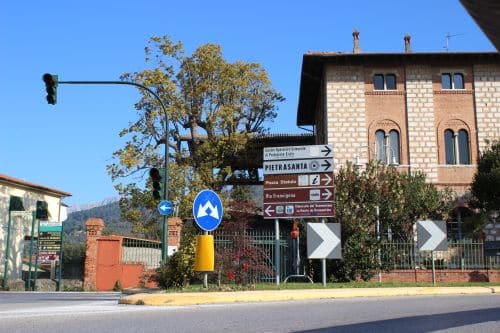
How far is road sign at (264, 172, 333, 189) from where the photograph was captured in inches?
660

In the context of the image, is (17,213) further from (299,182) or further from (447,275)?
(447,275)

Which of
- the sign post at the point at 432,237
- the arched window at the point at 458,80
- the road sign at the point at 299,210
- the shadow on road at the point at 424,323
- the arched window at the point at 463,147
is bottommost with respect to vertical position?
the shadow on road at the point at 424,323

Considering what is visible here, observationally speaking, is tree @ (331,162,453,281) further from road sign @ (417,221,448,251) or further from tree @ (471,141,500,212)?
road sign @ (417,221,448,251)

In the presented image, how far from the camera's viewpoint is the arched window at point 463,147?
32.3m

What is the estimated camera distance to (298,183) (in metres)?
17.0

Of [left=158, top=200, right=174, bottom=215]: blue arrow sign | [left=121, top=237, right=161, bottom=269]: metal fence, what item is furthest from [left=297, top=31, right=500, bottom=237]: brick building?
[left=158, top=200, right=174, bottom=215]: blue arrow sign

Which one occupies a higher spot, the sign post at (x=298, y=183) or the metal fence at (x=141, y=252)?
the sign post at (x=298, y=183)

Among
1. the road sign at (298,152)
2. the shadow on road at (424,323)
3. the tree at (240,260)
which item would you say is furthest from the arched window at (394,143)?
the shadow on road at (424,323)

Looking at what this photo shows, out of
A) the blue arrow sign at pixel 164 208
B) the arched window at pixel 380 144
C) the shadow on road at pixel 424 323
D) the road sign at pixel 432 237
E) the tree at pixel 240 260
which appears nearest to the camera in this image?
the shadow on road at pixel 424 323

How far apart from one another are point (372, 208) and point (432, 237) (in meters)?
Result: 4.85

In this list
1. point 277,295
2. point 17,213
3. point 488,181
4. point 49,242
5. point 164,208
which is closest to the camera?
point 277,295

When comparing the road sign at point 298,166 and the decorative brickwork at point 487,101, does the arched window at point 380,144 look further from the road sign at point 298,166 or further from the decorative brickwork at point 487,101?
the road sign at point 298,166

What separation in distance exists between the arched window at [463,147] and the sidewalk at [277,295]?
1788cm

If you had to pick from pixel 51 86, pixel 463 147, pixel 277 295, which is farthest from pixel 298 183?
pixel 463 147
